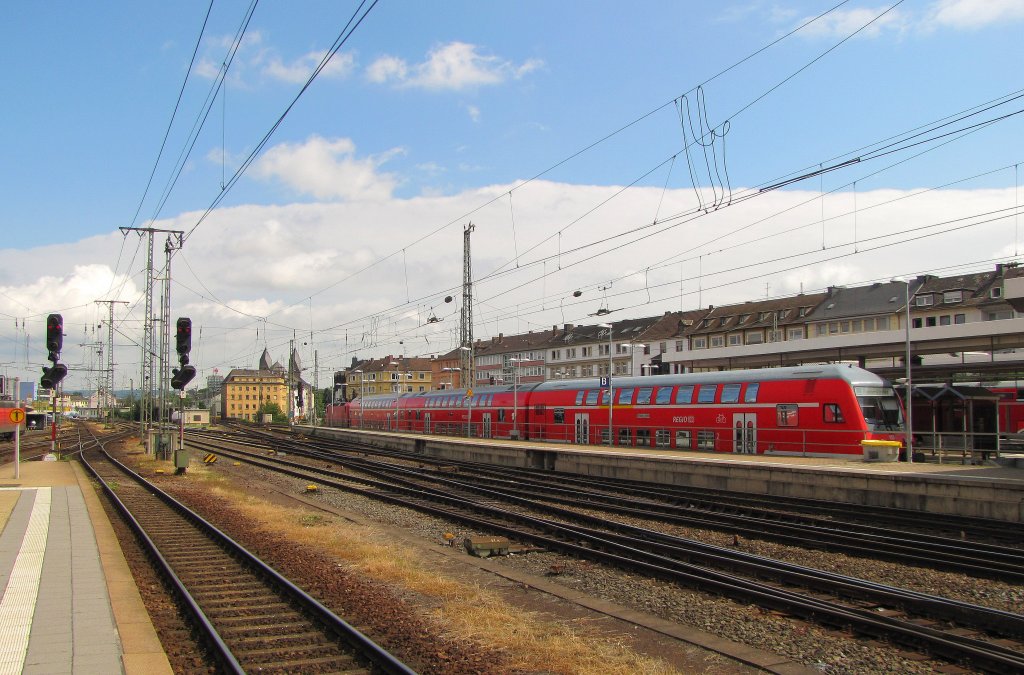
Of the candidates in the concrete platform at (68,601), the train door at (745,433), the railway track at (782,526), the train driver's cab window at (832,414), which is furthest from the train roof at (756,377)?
the concrete platform at (68,601)

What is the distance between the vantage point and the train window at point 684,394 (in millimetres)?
30016

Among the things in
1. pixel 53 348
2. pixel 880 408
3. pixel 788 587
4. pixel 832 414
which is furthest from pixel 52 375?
pixel 880 408

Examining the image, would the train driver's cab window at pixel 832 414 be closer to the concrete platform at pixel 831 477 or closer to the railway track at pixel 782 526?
the concrete platform at pixel 831 477

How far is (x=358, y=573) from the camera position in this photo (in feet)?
37.7

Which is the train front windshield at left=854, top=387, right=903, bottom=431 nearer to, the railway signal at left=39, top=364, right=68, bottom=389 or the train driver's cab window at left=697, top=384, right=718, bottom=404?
the train driver's cab window at left=697, top=384, right=718, bottom=404

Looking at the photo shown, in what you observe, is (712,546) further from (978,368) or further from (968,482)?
(978,368)

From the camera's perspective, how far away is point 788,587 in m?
10.5

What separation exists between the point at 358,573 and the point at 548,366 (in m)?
92.1

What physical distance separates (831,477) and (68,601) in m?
17.0

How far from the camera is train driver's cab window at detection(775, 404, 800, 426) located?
85.4 feet

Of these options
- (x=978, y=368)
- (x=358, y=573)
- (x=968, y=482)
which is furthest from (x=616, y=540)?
(x=978, y=368)

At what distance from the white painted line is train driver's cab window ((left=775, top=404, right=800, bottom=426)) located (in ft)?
69.9

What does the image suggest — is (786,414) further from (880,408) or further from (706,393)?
(706,393)

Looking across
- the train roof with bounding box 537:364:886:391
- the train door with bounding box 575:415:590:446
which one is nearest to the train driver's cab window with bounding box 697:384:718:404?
the train roof with bounding box 537:364:886:391
